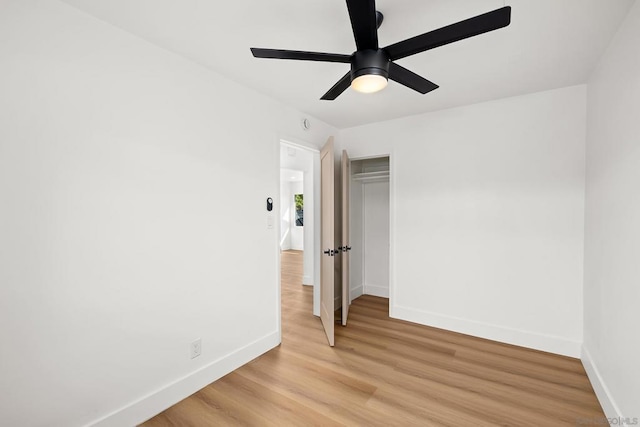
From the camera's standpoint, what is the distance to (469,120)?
3.18 metres

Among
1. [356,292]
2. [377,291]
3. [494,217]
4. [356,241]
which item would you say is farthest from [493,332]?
[356,241]

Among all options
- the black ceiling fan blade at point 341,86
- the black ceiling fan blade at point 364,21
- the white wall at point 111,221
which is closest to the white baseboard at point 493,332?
the white wall at point 111,221

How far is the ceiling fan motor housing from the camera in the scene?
1.52 meters

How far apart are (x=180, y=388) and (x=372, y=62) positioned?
251 cm

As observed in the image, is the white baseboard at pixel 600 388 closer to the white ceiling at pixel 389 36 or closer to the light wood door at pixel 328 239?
the light wood door at pixel 328 239

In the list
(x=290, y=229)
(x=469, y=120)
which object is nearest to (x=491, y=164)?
(x=469, y=120)

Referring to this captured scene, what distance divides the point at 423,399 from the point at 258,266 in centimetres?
173

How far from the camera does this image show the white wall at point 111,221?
1457 millimetres

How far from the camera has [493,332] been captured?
306 cm

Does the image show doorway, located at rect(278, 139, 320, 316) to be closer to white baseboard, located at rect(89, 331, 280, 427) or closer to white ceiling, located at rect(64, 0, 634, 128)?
white ceiling, located at rect(64, 0, 634, 128)

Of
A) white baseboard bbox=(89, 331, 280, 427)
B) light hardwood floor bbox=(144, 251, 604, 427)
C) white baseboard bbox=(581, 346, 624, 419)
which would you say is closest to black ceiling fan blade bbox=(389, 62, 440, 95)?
light hardwood floor bbox=(144, 251, 604, 427)

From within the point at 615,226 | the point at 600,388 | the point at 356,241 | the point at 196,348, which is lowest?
the point at 600,388

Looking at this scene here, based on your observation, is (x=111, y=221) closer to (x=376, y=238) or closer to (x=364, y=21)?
(x=364, y=21)

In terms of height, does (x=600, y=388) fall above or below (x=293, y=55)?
below
